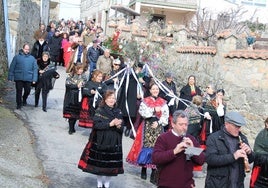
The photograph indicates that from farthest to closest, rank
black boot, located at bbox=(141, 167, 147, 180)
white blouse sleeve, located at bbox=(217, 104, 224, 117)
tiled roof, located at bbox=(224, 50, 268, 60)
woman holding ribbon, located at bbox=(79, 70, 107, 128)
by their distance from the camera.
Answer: tiled roof, located at bbox=(224, 50, 268, 60), woman holding ribbon, located at bbox=(79, 70, 107, 128), white blouse sleeve, located at bbox=(217, 104, 224, 117), black boot, located at bbox=(141, 167, 147, 180)

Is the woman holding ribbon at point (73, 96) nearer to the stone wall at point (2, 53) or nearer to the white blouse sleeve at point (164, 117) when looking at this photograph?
the white blouse sleeve at point (164, 117)

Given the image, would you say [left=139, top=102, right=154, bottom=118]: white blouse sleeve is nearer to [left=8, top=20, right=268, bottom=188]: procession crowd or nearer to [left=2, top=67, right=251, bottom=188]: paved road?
[left=8, top=20, right=268, bottom=188]: procession crowd

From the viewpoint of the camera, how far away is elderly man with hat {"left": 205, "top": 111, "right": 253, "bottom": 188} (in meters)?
5.47

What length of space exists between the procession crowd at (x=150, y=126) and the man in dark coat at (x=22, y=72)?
2 centimetres

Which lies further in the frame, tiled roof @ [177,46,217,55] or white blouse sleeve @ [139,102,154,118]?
tiled roof @ [177,46,217,55]

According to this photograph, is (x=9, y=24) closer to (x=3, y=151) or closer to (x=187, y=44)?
(x=187, y=44)

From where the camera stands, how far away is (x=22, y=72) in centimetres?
1222

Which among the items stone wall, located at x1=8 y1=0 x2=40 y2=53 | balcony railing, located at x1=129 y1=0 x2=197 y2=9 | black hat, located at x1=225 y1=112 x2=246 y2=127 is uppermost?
balcony railing, located at x1=129 y1=0 x2=197 y2=9

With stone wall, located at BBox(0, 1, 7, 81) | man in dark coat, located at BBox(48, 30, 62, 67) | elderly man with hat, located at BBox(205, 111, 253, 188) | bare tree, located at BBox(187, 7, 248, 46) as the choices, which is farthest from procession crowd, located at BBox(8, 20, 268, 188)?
bare tree, located at BBox(187, 7, 248, 46)

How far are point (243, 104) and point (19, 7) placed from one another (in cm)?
863

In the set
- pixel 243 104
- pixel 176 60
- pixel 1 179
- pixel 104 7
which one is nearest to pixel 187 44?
pixel 176 60

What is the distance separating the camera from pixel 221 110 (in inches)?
394

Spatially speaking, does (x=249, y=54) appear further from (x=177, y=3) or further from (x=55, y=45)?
(x=177, y=3)

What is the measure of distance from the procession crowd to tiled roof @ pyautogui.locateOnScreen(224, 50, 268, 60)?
10.1ft
